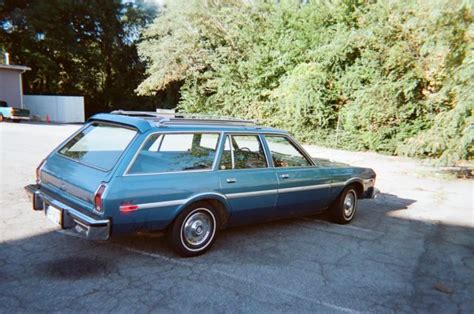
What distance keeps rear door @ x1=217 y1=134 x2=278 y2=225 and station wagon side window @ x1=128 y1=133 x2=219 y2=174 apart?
205mm

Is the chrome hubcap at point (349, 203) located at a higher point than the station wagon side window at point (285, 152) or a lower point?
lower

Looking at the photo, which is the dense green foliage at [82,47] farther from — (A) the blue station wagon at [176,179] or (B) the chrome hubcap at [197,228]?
(B) the chrome hubcap at [197,228]

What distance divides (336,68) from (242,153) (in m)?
11.6

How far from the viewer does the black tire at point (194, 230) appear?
4.12 metres

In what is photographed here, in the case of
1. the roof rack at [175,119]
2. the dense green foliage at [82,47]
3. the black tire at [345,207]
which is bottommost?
the black tire at [345,207]

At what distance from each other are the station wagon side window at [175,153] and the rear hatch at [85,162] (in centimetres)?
21

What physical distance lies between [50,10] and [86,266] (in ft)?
97.8

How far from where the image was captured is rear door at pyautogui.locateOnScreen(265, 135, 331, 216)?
504 cm

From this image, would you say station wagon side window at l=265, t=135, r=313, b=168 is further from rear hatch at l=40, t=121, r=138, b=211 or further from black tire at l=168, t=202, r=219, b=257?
rear hatch at l=40, t=121, r=138, b=211

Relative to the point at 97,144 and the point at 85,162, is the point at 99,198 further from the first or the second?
the point at 97,144

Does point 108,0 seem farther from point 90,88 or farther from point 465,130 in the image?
point 465,130

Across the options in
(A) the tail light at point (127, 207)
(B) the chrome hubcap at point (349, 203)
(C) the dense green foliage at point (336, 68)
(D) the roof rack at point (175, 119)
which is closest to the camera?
(A) the tail light at point (127, 207)

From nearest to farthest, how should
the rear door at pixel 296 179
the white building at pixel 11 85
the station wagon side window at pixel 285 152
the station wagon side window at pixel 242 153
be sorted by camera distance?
the station wagon side window at pixel 242 153, the rear door at pixel 296 179, the station wagon side window at pixel 285 152, the white building at pixel 11 85

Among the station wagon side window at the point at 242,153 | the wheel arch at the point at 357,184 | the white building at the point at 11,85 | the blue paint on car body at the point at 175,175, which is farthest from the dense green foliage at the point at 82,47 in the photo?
the station wagon side window at the point at 242,153
